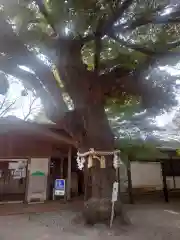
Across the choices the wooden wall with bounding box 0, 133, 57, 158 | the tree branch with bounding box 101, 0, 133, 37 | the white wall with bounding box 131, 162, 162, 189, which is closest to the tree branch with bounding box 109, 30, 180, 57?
the tree branch with bounding box 101, 0, 133, 37

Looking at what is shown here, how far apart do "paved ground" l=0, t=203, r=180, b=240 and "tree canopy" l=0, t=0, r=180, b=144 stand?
8.48 ft

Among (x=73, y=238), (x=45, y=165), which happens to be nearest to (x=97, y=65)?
(x=73, y=238)

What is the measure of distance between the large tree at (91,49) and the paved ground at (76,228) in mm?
814

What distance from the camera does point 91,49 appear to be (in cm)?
715

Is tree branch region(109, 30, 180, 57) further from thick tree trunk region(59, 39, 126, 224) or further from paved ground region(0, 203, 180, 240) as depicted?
paved ground region(0, 203, 180, 240)

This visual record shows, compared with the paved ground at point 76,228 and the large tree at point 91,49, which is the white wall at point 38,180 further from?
the large tree at point 91,49

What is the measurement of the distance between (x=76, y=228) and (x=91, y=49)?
4735mm

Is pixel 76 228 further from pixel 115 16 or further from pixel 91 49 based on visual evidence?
pixel 115 16

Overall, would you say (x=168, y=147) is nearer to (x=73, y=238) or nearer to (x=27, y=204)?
(x=27, y=204)

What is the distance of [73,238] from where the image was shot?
15.9 ft

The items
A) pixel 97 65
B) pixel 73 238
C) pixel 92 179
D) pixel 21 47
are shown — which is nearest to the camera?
pixel 73 238

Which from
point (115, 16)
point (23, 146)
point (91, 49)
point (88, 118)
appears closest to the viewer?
point (115, 16)

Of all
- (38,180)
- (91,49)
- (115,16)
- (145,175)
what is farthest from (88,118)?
(145,175)

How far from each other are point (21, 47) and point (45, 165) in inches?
242
